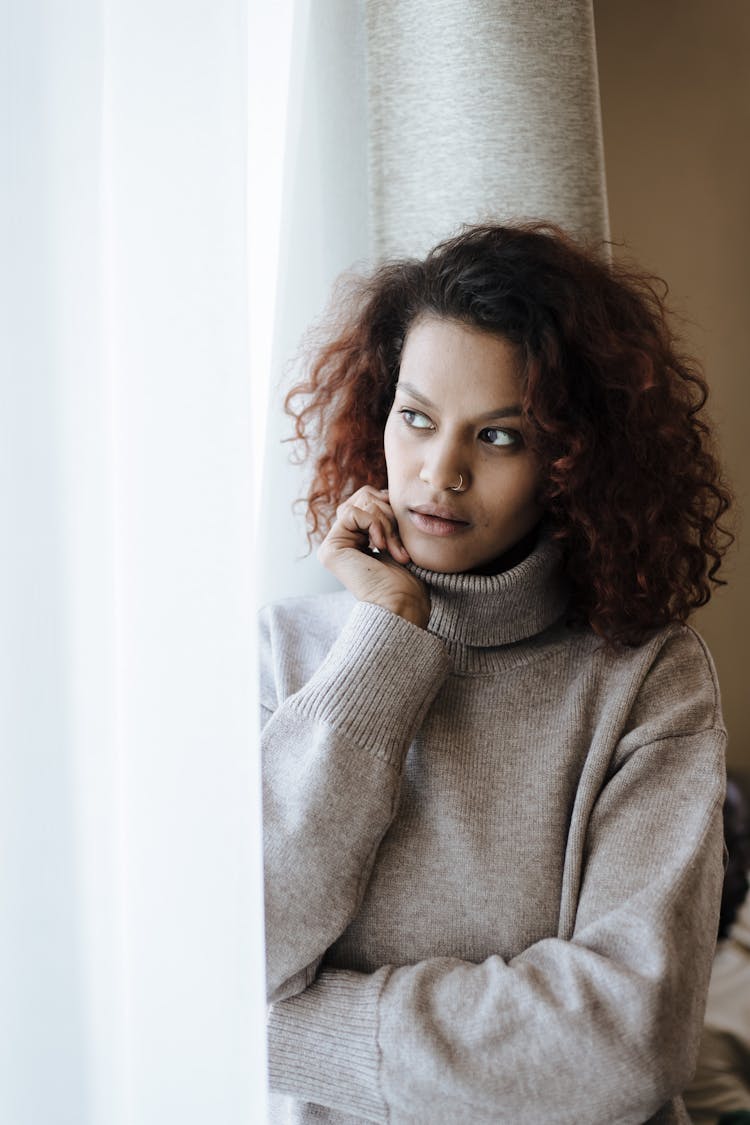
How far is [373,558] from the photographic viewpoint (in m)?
1.18

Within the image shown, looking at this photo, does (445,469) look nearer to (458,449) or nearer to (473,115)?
(458,449)

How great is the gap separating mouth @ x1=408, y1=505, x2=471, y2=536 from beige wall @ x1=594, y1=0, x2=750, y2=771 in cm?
123

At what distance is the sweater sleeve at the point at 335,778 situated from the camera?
0.97 m

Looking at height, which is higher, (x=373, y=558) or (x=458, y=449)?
(x=458, y=449)

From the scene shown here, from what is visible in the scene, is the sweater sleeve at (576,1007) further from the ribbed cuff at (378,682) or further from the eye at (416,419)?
the eye at (416,419)

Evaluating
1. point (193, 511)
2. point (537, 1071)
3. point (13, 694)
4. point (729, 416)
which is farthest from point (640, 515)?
point (729, 416)

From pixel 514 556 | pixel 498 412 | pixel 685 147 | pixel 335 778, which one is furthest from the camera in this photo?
pixel 685 147

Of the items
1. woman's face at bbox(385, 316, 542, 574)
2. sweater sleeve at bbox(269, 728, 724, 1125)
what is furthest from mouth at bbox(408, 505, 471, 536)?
sweater sleeve at bbox(269, 728, 724, 1125)

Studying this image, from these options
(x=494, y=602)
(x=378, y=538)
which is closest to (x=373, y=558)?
(x=378, y=538)

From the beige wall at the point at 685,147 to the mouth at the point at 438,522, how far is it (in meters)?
1.23

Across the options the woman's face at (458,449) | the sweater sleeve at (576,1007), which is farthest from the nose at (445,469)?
the sweater sleeve at (576,1007)

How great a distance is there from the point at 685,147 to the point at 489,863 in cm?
169

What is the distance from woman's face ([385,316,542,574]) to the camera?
1.09 meters

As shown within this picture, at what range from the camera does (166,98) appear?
22.7 inches
